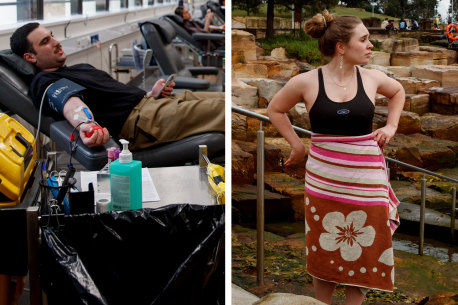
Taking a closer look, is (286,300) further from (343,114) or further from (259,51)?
(259,51)

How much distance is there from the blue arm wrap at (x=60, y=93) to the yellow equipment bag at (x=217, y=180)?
40.2 inches

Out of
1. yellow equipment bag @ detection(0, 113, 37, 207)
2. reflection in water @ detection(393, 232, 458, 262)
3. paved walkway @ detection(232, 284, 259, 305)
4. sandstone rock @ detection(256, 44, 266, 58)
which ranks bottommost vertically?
paved walkway @ detection(232, 284, 259, 305)

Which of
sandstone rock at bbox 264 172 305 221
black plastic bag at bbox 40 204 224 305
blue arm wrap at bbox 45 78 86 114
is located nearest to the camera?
black plastic bag at bbox 40 204 224 305

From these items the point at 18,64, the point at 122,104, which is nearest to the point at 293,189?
the point at 122,104

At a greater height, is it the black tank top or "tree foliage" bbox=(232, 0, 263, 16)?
"tree foliage" bbox=(232, 0, 263, 16)

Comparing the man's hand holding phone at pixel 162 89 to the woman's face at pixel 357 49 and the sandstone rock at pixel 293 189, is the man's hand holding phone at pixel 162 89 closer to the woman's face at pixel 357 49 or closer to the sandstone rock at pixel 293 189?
the sandstone rock at pixel 293 189

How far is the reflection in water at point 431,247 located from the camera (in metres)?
1.66

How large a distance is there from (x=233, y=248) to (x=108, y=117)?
4.89ft

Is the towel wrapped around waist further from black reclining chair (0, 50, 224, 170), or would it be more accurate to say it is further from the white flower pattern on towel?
black reclining chair (0, 50, 224, 170)

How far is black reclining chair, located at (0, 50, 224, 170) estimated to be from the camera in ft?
8.16

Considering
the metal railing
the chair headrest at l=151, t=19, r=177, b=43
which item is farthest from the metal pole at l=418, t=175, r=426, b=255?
the chair headrest at l=151, t=19, r=177, b=43

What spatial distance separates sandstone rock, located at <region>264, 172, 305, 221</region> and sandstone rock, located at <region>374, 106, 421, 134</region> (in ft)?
0.96

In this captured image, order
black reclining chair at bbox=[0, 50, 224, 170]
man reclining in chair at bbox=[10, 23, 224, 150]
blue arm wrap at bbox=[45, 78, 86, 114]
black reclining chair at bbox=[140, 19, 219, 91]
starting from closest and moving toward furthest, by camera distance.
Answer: black reclining chair at bbox=[0, 50, 224, 170] → blue arm wrap at bbox=[45, 78, 86, 114] → man reclining in chair at bbox=[10, 23, 224, 150] → black reclining chair at bbox=[140, 19, 219, 91]

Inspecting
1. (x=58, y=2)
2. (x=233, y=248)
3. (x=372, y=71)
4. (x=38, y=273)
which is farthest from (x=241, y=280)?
(x=58, y=2)
